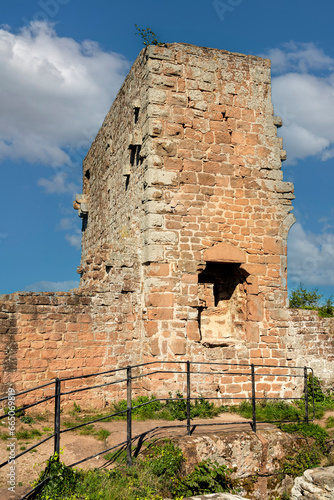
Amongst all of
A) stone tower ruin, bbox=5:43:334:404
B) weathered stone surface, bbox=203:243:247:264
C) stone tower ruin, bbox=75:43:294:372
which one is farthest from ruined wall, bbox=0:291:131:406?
weathered stone surface, bbox=203:243:247:264

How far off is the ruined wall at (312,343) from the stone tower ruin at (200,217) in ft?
1.06

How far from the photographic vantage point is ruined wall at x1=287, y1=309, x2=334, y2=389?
392 inches

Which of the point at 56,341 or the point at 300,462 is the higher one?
the point at 56,341

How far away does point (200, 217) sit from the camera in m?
9.46

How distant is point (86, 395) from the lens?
28.7ft

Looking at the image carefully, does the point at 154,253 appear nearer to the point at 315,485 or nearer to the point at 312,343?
the point at 312,343

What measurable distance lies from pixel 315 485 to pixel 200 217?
197 inches

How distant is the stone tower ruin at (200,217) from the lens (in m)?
9.10

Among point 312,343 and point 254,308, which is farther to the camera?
point 312,343

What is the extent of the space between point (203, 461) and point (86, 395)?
301cm

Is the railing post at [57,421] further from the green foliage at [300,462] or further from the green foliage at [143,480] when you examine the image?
the green foliage at [300,462]

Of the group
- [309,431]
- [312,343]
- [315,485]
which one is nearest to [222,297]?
[312,343]

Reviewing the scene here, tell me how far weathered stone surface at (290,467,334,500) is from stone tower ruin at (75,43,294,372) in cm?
286

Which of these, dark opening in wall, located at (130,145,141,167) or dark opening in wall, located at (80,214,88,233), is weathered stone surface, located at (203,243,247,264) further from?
dark opening in wall, located at (80,214,88,233)
